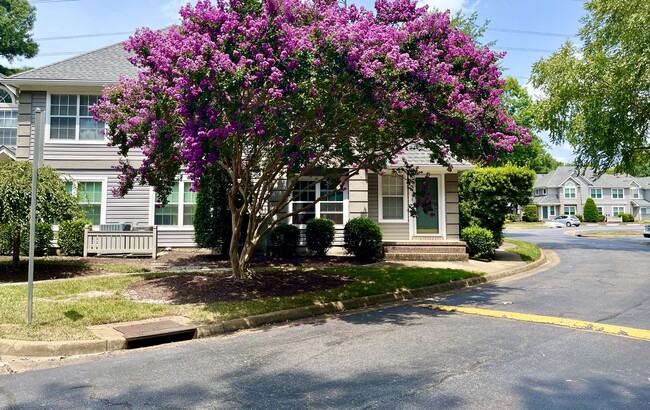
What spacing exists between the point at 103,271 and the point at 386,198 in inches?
393

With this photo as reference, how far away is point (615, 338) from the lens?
263 inches

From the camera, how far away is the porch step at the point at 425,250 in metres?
15.9

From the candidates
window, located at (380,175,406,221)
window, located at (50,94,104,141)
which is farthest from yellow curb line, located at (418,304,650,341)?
window, located at (50,94,104,141)

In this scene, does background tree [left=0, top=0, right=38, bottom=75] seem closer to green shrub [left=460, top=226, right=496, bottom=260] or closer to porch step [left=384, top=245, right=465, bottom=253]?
porch step [left=384, top=245, right=465, bottom=253]

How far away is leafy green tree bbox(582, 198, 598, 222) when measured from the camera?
6781 centimetres

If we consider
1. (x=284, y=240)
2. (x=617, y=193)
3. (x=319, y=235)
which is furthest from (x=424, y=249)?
(x=617, y=193)

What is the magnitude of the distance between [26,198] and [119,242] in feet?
15.1

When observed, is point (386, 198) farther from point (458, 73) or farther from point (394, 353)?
point (394, 353)

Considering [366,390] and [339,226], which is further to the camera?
[339,226]

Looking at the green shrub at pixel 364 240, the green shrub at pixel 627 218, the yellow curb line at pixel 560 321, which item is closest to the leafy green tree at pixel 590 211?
the green shrub at pixel 627 218

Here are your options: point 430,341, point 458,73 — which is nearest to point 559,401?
point 430,341

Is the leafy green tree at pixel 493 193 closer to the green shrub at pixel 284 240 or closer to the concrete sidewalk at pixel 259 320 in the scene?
the concrete sidewalk at pixel 259 320

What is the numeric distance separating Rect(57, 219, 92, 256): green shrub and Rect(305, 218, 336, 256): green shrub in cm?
759

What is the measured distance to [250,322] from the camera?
26.2ft
